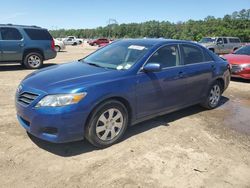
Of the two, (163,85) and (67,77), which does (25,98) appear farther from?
(163,85)

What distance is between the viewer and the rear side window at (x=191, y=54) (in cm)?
586

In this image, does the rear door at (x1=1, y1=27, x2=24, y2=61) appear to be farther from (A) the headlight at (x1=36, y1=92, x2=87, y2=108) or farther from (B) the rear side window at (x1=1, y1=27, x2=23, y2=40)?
(A) the headlight at (x1=36, y1=92, x2=87, y2=108)

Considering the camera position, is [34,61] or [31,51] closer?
[31,51]

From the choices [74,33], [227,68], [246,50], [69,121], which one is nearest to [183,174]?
[69,121]

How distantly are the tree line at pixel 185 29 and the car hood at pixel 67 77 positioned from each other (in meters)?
58.9

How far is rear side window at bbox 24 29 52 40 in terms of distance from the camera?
41.0ft

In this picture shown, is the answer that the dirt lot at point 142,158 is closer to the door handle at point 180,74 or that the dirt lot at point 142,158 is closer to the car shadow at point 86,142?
the car shadow at point 86,142

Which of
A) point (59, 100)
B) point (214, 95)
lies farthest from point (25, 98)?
point (214, 95)

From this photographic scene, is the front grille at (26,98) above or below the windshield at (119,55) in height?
below

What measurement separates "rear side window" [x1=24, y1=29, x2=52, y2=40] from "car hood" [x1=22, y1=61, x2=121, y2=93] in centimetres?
822

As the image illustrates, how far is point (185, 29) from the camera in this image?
275ft

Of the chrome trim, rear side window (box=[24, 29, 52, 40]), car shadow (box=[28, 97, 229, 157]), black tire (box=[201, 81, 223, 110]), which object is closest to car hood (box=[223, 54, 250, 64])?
black tire (box=[201, 81, 223, 110])

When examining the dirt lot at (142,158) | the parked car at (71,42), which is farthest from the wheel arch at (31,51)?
the parked car at (71,42)

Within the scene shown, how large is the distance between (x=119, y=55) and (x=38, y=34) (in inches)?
338
